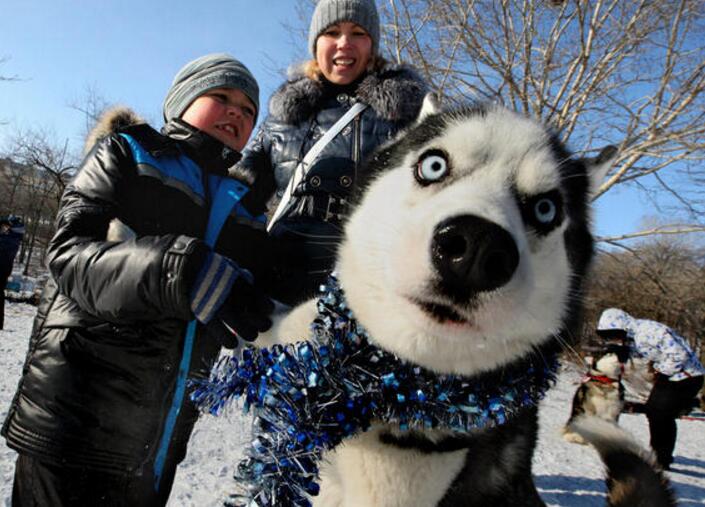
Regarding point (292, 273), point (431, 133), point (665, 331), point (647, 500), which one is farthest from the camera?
point (665, 331)

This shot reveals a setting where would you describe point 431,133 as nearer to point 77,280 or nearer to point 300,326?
point 300,326

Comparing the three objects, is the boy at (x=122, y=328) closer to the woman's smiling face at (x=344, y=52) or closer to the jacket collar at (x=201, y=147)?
the jacket collar at (x=201, y=147)

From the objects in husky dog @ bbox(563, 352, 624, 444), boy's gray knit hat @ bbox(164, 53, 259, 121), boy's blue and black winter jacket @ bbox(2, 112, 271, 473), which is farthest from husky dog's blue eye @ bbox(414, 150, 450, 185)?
husky dog @ bbox(563, 352, 624, 444)

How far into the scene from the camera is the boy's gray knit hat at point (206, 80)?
72.8 inches

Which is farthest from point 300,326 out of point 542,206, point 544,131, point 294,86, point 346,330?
point 294,86

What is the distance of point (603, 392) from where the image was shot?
6445 millimetres

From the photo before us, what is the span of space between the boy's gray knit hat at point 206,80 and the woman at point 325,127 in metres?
0.14

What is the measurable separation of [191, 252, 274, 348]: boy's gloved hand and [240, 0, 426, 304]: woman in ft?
1.41

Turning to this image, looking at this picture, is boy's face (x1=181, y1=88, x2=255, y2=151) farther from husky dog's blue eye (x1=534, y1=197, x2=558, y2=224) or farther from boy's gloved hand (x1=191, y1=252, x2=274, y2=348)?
husky dog's blue eye (x1=534, y1=197, x2=558, y2=224)

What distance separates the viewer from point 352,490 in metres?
1.21

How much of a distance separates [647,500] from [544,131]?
1.65 metres

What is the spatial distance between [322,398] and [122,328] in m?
0.81

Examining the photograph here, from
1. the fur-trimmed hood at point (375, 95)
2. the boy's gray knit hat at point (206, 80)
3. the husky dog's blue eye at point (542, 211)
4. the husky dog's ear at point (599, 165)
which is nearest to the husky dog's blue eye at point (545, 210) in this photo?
the husky dog's blue eye at point (542, 211)

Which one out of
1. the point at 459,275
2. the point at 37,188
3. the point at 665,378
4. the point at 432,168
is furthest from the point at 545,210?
the point at 37,188
